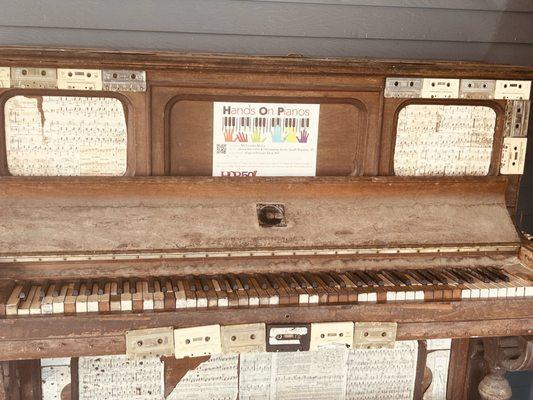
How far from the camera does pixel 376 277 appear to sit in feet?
7.86

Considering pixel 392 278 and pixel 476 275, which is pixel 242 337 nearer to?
pixel 392 278

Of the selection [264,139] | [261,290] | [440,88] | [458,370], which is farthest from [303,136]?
[458,370]

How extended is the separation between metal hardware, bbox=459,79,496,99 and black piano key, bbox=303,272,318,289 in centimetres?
100

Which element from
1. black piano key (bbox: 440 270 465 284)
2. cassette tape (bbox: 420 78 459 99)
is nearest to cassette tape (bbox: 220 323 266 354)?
black piano key (bbox: 440 270 465 284)

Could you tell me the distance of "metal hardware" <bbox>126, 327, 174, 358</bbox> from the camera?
2072mm

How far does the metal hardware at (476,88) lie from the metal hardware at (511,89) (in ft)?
0.09

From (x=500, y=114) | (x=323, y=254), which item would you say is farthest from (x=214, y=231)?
(x=500, y=114)

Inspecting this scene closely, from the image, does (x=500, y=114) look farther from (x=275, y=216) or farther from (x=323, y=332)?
(x=323, y=332)

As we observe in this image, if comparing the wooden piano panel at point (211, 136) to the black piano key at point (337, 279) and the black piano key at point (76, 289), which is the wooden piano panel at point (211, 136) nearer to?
the black piano key at point (337, 279)

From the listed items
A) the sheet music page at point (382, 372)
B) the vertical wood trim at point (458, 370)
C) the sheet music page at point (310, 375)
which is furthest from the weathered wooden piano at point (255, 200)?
the sheet music page at point (310, 375)

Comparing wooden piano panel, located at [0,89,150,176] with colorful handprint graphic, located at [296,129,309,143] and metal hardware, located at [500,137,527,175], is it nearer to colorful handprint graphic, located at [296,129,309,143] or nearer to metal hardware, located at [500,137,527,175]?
colorful handprint graphic, located at [296,129,309,143]

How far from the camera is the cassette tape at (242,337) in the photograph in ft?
7.01

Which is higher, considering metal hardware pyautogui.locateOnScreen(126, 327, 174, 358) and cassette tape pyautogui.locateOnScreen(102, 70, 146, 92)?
cassette tape pyautogui.locateOnScreen(102, 70, 146, 92)

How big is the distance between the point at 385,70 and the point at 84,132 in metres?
1.20
